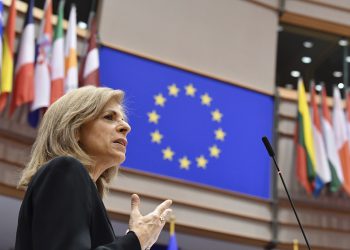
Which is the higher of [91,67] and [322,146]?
[91,67]

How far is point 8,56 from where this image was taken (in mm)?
6746

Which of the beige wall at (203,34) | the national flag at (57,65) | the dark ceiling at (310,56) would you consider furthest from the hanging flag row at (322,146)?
the national flag at (57,65)

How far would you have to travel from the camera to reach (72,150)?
72.6 inches

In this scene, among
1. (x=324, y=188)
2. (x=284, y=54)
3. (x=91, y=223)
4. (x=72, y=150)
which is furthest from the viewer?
(x=284, y=54)

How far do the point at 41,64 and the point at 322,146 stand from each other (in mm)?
3820

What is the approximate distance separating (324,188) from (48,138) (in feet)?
23.3

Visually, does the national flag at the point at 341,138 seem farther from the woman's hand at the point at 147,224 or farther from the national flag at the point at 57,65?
the woman's hand at the point at 147,224

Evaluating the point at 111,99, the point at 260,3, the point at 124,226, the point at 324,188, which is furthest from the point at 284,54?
the point at 111,99

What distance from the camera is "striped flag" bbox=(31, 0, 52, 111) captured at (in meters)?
6.81

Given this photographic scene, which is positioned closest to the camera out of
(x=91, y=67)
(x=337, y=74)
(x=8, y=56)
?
(x=8, y=56)

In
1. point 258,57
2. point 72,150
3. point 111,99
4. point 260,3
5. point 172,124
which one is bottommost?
point 72,150

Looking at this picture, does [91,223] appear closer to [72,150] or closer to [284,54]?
[72,150]

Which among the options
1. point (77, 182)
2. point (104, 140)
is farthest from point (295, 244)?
point (77, 182)

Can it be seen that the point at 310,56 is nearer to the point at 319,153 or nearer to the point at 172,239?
the point at 319,153
